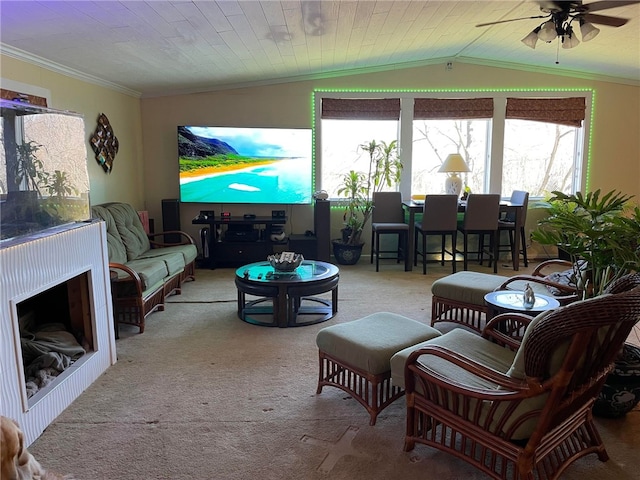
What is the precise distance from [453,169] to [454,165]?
6 cm

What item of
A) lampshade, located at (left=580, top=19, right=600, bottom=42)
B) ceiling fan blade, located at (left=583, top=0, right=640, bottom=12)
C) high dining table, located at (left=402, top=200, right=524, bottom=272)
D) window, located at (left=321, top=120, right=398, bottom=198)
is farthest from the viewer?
window, located at (left=321, top=120, right=398, bottom=198)

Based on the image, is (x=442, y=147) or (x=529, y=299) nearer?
(x=529, y=299)

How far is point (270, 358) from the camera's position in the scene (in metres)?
3.22

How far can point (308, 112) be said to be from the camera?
624cm

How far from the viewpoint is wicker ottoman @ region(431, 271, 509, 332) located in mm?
3541

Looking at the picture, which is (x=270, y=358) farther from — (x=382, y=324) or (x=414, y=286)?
(x=414, y=286)

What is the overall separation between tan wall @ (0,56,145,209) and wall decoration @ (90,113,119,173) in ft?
0.20

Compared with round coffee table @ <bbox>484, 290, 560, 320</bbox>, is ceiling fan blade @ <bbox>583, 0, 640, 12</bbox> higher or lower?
higher

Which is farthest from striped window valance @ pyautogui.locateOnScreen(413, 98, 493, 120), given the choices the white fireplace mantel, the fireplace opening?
the fireplace opening

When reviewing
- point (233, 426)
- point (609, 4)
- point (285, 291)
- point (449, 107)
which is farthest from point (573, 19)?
point (233, 426)

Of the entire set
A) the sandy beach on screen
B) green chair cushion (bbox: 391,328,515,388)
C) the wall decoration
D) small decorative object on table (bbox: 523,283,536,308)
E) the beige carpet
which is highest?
the wall decoration

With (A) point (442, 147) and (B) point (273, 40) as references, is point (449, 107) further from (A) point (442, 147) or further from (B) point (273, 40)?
(B) point (273, 40)

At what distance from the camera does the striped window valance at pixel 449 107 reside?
6.28 meters

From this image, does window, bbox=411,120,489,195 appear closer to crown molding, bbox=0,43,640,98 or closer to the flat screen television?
crown molding, bbox=0,43,640,98
